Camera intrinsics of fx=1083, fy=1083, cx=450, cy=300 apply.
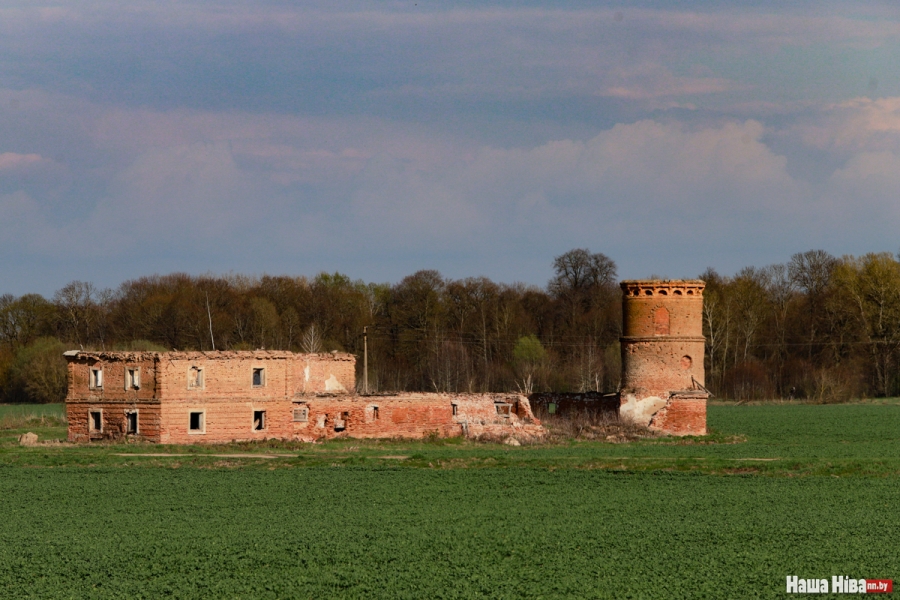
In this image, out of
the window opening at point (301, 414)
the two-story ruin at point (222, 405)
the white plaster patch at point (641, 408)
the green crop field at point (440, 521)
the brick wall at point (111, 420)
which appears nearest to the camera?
the green crop field at point (440, 521)

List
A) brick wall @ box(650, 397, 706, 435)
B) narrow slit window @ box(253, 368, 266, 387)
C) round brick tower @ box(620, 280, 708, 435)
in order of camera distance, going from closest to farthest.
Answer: narrow slit window @ box(253, 368, 266, 387) < brick wall @ box(650, 397, 706, 435) < round brick tower @ box(620, 280, 708, 435)

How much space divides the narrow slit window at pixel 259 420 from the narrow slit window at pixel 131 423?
4171mm

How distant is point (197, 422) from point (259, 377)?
108 inches

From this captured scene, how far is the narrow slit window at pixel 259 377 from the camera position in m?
39.4

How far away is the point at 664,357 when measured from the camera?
139ft

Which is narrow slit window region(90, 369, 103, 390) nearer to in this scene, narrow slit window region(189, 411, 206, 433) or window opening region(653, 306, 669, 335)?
narrow slit window region(189, 411, 206, 433)

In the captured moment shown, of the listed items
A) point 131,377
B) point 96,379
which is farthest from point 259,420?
point 96,379

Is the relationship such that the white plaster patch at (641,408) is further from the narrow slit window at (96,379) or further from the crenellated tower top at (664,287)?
the narrow slit window at (96,379)

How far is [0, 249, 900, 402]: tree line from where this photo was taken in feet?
241

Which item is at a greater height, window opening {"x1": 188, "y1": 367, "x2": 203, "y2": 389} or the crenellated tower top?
the crenellated tower top

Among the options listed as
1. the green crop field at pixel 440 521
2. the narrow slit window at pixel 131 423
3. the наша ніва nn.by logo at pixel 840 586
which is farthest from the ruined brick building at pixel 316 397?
the наша ніва nn.by logo at pixel 840 586

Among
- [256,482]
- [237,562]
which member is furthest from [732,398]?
[237,562]

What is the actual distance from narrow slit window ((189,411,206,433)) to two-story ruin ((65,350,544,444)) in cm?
4

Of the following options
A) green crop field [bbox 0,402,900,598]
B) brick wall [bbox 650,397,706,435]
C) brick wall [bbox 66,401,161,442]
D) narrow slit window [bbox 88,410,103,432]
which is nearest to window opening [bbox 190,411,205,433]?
brick wall [bbox 66,401,161,442]
